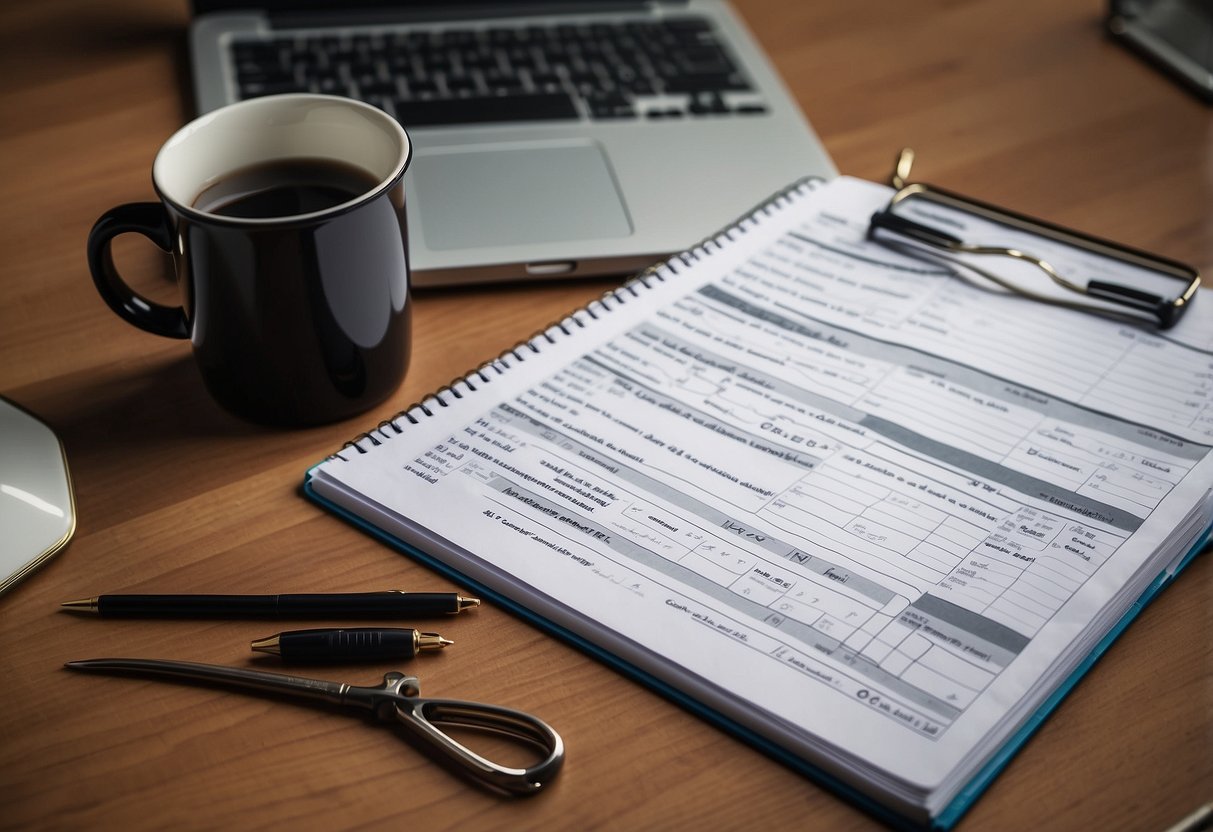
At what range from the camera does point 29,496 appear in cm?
56

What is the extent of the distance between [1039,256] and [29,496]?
614 millimetres

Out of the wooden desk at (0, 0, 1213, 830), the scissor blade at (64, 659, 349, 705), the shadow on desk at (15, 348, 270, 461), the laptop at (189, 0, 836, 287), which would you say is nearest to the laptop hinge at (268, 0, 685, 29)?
the laptop at (189, 0, 836, 287)

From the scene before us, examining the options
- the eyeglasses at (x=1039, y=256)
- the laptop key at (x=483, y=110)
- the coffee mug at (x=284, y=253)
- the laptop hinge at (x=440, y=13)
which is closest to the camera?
the coffee mug at (x=284, y=253)

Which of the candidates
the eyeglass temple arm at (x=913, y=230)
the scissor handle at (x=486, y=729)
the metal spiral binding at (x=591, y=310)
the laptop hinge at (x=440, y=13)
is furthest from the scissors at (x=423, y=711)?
the laptop hinge at (x=440, y=13)

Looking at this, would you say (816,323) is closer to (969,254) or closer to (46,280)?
(969,254)

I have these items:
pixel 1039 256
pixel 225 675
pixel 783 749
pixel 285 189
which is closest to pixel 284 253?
pixel 285 189

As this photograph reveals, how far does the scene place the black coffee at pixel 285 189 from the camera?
0.61 m

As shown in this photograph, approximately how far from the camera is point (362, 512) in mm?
562

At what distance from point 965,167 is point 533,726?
600 millimetres

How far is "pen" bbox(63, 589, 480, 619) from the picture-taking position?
514 millimetres

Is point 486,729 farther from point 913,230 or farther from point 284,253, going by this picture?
point 913,230

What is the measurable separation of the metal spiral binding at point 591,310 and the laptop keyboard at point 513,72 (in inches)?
5.4

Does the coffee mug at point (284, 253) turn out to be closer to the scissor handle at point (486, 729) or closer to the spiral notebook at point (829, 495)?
the spiral notebook at point (829, 495)

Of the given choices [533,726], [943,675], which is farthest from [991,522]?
[533,726]
